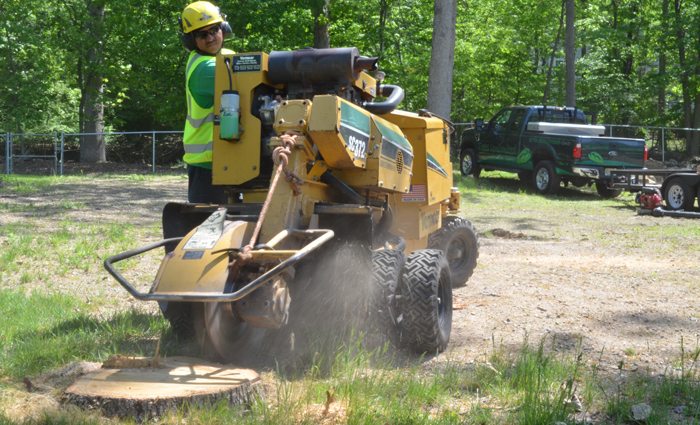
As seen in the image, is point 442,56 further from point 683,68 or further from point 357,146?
point 683,68

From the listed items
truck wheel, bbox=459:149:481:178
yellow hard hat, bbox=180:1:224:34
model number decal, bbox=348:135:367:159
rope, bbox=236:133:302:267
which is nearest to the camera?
rope, bbox=236:133:302:267

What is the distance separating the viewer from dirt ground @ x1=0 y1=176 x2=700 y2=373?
265 inches

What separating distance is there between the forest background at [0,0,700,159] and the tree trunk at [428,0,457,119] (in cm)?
839

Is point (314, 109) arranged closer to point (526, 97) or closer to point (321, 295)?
point (321, 295)

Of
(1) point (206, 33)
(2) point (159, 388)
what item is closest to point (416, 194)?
(1) point (206, 33)

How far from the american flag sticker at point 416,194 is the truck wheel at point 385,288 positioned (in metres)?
1.74

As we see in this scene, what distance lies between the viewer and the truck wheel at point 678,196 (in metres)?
17.5

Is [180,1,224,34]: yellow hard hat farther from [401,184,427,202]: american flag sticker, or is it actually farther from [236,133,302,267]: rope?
[401,184,427,202]: american flag sticker

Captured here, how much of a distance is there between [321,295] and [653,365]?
2306 millimetres

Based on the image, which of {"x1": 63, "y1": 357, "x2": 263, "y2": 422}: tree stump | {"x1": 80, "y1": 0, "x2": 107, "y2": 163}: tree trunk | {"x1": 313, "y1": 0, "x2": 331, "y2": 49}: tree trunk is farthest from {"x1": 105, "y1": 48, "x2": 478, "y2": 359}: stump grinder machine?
{"x1": 80, "y1": 0, "x2": 107, "y2": 163}: tree trunk

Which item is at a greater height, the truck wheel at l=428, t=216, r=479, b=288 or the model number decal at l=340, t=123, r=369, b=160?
the model number decal at l=340, t=123, r=369, b=160

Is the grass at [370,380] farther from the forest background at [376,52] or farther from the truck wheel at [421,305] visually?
the forest background at [376,52]

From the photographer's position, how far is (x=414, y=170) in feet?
25.5

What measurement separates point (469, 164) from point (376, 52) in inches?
326
